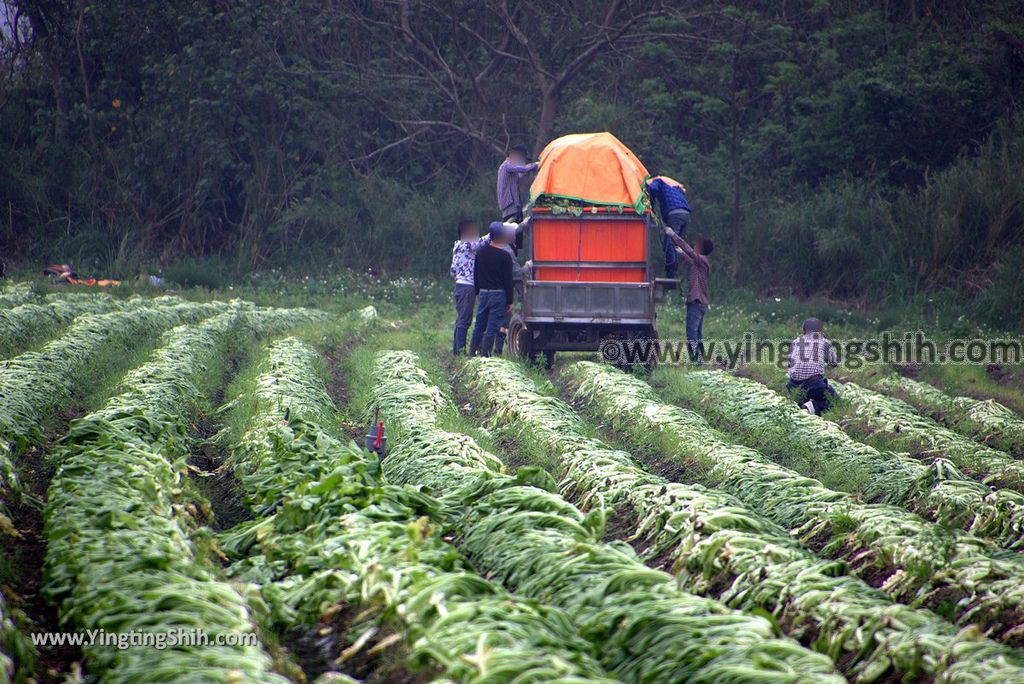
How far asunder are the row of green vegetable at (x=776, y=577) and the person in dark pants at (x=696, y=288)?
661 cm

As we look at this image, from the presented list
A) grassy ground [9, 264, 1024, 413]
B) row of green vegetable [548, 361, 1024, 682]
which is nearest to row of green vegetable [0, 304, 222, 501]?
row of green vegetable [548, 361, 1024, 682]

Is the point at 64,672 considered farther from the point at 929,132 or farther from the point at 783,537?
the point at 929,132

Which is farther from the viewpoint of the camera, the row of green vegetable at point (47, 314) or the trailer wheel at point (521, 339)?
the row of green vegetable at point (47, 314)

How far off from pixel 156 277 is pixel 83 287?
3.28 meters

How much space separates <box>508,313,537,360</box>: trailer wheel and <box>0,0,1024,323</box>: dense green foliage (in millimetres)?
13566

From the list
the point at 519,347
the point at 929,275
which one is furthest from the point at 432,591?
the point at 929,275

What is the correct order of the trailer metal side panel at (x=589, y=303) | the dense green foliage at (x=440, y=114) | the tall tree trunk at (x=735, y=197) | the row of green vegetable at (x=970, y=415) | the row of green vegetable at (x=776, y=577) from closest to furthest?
the row of green vegetable at (x=776, y=577)
the row of green vegetable at (x=970, y=415)
the trailer metal side panel at (x=589, y=303)
the dense green foliage at (x=440, y=114)
the tall tree trunk at (x=735, y=197)

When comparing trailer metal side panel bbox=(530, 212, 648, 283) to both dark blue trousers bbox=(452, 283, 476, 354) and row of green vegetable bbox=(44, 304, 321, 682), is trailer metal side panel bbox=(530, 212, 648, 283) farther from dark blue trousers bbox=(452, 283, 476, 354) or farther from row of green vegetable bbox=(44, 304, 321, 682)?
row of green vegetable bbox=(44, 304, 321, 682)

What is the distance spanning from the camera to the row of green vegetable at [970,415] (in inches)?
424

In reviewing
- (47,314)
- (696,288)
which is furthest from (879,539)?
(47,314)

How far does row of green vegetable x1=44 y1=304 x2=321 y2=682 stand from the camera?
4.16 m

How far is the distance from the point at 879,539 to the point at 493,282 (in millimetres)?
8843

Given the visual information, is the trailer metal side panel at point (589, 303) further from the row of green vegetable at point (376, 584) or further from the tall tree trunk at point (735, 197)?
the tall tree trunk at point (735, 197)

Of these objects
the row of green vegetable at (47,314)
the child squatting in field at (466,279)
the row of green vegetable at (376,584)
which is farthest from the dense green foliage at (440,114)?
the row of green vegetable at (376,584)
